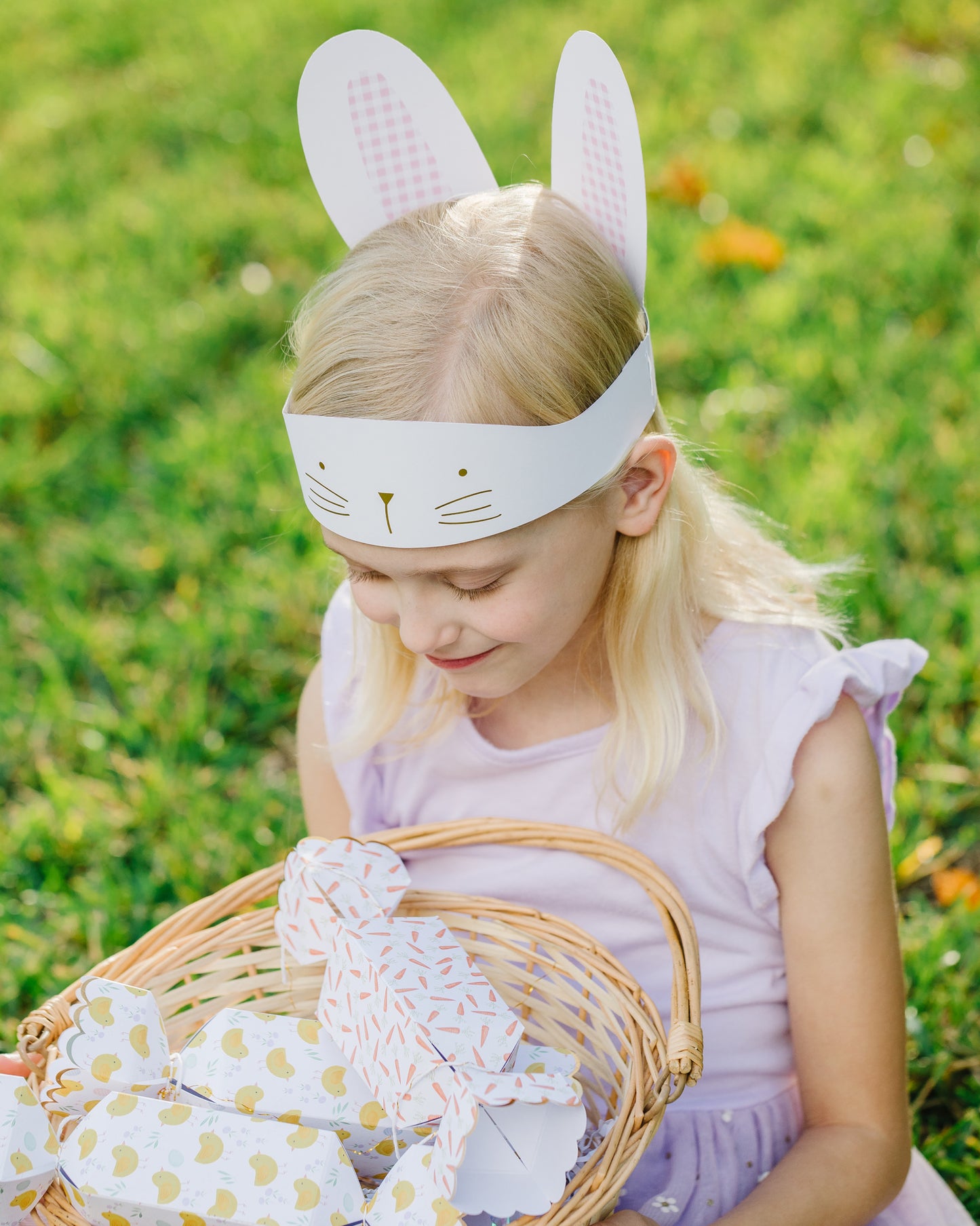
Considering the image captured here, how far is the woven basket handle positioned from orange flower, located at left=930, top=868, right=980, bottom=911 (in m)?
0.76

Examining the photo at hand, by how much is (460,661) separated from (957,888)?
1079 millimetres

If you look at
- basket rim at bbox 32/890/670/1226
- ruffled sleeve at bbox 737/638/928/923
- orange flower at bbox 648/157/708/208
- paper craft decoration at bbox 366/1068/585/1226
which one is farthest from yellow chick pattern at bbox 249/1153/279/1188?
orange flower at bbox 648/157/708/208

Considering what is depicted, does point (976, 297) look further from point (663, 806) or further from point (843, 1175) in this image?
point (843, 1175)

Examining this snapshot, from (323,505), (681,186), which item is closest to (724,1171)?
(323,505)

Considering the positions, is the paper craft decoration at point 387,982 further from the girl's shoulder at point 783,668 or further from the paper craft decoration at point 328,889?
the girl's shoulder at point 783,668

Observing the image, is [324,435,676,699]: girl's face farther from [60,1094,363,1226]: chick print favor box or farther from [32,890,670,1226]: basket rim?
[60,1094,363,1226]: chick print favor box

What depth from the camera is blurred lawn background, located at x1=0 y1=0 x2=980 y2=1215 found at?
221 cm

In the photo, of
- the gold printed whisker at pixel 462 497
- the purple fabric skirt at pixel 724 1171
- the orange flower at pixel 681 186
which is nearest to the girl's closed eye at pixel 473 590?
the gold printed whisker at pixel 462 497

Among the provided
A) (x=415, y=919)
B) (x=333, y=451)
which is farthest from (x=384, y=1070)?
(x=333, y=451)

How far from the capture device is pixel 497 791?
68.9 inches

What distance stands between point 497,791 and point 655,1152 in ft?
1.63

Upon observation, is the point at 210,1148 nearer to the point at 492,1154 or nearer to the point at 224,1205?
the point at 224,1205

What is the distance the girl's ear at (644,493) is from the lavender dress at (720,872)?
227 millimetres

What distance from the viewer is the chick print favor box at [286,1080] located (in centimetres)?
138
